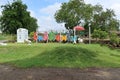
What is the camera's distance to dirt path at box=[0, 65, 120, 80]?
38.1 feet

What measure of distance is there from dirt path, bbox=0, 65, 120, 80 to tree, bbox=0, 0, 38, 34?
34810 millimetres

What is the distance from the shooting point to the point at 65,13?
4878 centimetres

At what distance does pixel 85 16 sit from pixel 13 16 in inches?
425

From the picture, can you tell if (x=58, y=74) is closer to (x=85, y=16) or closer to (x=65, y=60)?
(x=65, y=60)

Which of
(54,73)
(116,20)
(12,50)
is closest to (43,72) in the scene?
(54,73)

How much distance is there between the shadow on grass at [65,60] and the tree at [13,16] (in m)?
32.5

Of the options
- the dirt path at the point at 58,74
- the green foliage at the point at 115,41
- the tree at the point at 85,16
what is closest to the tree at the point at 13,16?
the tree at the point at 85,16

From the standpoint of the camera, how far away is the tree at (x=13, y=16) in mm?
47812

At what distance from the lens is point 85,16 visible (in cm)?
4828

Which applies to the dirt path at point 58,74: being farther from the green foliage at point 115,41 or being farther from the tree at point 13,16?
the tree at point 13,16

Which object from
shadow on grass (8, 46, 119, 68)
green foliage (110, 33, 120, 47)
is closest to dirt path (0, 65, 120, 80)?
shadow on grass (8, 46, 119, 68)

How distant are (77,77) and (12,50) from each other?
35.0 feet

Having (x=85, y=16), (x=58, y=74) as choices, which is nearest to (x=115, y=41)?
(x=85, y=16)

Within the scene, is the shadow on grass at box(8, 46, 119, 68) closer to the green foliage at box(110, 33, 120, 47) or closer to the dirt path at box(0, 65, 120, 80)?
the dirt path at box(0, 65, 120, 80)
